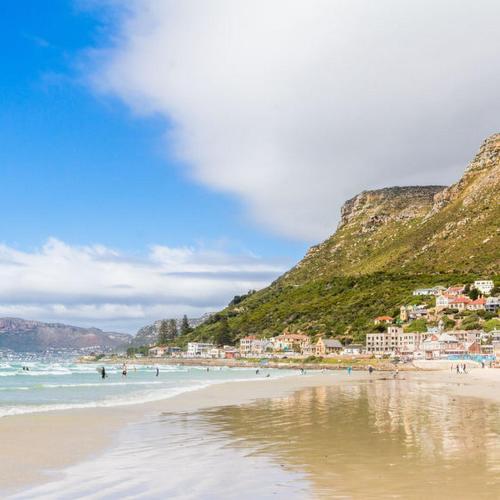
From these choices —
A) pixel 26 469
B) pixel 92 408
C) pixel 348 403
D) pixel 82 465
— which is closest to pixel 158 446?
pixel 82 465

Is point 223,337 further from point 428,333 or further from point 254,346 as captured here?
point 428,333

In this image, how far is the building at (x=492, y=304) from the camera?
5359 inches

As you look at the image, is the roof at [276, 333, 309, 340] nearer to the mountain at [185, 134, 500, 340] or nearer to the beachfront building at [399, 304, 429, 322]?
the mountain at [185, 134, 500, 340]

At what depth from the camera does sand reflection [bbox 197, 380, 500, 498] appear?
11.3 meters

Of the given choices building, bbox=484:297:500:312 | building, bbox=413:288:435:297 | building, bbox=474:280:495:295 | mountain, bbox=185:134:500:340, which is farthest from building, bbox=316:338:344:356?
building, bbox=474:280:495:295

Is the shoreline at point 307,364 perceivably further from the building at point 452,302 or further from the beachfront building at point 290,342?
the building at point 452,302

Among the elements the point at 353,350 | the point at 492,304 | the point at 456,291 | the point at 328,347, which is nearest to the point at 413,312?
the point at 456,291

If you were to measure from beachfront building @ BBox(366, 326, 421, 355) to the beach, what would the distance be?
10635cm

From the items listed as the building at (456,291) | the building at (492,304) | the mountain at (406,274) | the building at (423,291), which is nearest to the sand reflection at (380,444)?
the building at (492,304)

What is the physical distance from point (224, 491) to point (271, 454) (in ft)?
13.6

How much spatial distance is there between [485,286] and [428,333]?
19776 mm

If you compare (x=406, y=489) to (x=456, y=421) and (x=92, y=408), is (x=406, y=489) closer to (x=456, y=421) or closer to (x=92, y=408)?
(x=456, y=421)

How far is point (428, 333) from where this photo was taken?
443 feet

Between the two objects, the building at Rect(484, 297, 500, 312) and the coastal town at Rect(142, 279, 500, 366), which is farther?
the building at Rect(484, 297, 500, 312)
